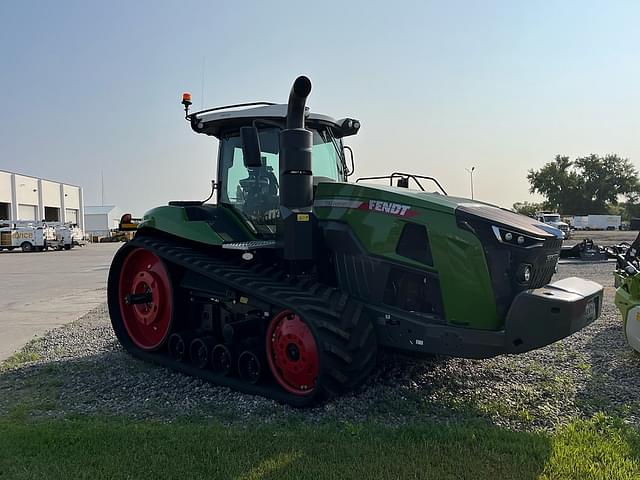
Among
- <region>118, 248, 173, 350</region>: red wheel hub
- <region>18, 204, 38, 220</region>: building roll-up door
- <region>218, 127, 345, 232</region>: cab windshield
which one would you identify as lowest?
<region>118, 248, 173, 350</region>: red wheel hub

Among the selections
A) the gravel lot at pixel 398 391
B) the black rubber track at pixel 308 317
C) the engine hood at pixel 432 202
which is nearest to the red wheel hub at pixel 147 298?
the gravel lot at pixel 398 391

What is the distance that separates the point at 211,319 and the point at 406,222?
2.38 m

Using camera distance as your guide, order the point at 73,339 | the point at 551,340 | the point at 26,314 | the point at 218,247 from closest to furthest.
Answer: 1. the point at 551,340
2. the point at 218,247
3. the point at 73,339
4. the point at 26,314

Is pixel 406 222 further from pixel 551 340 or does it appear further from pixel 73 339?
pixel 73 339

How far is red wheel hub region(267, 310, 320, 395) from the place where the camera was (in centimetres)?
468

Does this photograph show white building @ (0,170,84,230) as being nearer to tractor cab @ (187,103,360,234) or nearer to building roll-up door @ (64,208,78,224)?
building roll-up door @ (64,208,78,224)

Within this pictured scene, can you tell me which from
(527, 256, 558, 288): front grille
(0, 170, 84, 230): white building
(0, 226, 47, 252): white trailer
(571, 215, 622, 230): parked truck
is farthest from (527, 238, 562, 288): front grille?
(571, 215, 622, 230): parked truck

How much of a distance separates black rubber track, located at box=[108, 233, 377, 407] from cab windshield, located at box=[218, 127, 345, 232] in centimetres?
54

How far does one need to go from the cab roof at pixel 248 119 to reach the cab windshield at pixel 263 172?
10 cm

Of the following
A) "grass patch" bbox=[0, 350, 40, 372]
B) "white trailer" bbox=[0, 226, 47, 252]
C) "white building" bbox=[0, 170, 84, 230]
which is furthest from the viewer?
"white building" bbox=[0, 170, 84, 230]

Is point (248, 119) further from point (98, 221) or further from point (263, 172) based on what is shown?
point (98, 221)

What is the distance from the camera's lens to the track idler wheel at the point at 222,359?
5.36m

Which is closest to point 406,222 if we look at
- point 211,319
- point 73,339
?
point 211,319

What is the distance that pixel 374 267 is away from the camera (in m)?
4.88
